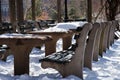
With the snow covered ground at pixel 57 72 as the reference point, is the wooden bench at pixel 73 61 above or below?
above

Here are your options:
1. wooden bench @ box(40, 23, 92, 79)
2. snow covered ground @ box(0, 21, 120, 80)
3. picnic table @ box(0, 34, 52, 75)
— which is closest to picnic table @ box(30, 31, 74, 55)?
snow covered ground @ box(0, 21, 120, 80)

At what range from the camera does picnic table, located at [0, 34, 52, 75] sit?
19.8ft

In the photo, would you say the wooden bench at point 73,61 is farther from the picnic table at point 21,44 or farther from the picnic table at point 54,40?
the picnic table at point 54,40

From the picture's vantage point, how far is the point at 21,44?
20.0 ft

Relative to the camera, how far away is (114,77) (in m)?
6.77

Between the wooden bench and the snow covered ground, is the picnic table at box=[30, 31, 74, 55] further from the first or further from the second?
the wooden bench

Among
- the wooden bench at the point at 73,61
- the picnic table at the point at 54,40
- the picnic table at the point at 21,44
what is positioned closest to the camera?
the picnic table at the point at 21,44

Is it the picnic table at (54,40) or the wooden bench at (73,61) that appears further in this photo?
the picnic table at (54,40)

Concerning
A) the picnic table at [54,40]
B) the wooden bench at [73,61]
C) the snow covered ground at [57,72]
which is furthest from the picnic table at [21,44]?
the picnic table at [54,40]

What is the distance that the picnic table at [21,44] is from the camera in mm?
6027

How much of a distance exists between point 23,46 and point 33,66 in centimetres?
170

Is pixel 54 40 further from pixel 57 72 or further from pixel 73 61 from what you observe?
pixel 73 61

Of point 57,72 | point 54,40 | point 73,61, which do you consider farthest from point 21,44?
point 54,40

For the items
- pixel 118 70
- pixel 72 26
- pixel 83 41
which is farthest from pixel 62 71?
pixel 72 26
